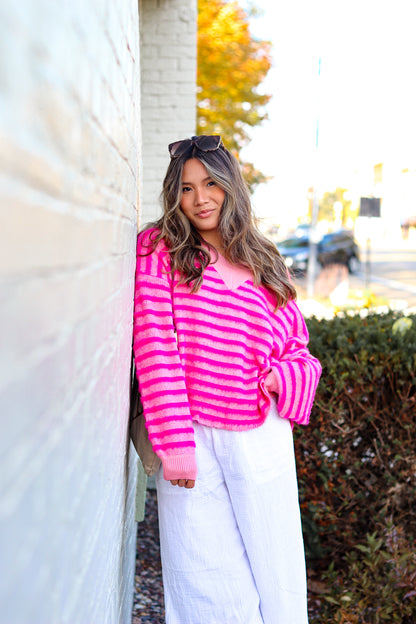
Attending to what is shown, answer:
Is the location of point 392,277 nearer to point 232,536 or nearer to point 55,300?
point 232,536

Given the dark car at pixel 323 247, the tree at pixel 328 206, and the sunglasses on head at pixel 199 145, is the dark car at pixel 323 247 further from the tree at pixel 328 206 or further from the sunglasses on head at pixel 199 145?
the tree at pixel 328 206

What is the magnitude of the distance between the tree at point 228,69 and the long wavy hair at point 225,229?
1190 cm

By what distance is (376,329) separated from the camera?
362cm

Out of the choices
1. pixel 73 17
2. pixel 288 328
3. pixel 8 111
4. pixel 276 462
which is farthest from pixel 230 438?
pixel 8 111

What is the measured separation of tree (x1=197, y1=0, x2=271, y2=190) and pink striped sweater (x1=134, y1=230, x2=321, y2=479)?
12.2 meters

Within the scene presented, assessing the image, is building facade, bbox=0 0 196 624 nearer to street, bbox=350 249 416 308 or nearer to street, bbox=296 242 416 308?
street, bbox=296 242 416 308

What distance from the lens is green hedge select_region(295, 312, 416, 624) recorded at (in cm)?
333

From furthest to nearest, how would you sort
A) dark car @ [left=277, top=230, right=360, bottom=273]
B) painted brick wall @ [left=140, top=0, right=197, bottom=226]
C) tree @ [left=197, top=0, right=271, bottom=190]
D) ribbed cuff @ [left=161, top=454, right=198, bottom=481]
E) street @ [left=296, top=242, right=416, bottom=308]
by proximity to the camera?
1. dark car @ [left=277, top=230, right=360, bottom=273]
2. street @ [left=296, top=242, right=416, bottom=308]
3. tree @ [left=197, top=0, right=271, bottom=190]
4. painted brick wall @ [left=140, top=0, right=197, bottom=226]
5. ribbed cuff @ [left=161, top=454, right=198, bottom=481]

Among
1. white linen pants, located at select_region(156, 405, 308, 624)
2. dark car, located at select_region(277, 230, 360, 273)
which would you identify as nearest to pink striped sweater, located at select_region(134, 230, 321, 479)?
white linen pants, located at select_region(156, 405, 308, 624)

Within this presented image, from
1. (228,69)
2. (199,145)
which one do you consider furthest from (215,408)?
(228,69)

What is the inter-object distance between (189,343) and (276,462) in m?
0.52

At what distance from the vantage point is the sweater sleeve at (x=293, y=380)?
7.74 feet

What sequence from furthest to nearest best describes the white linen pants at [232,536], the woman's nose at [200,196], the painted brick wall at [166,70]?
the painted brick wall at [166,70]
the woman's nose at [200,196]
the white linen pants at [232,536]

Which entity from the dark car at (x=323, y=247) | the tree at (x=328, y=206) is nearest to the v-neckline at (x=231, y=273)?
the dark car at (x=323, y=247)
